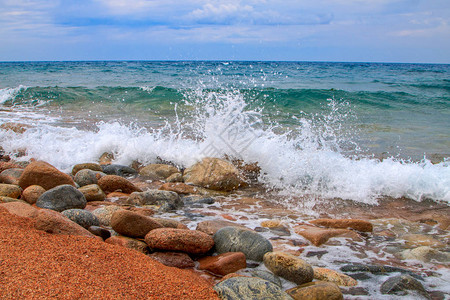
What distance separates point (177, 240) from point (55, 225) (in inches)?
33.9

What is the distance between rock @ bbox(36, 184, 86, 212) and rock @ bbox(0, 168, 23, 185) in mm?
1054

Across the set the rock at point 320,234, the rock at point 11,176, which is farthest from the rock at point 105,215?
the rock at point 320,234

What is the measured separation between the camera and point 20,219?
109 inches

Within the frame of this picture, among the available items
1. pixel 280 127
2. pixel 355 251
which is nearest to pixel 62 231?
pixel 355 251

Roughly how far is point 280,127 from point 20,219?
23.5 feet

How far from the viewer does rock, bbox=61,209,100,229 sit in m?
3.10

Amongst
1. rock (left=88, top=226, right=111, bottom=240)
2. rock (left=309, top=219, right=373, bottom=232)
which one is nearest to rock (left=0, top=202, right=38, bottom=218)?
rock (left=88, top=226, right=111, bottom=240)

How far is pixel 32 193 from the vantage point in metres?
3.90

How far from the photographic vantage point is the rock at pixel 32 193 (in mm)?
Result: 3867

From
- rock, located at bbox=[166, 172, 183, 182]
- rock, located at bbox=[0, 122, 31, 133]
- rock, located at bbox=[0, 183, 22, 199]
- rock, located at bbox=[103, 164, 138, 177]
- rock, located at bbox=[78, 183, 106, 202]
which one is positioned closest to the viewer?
rock, located at bbox=[0, 183, 22, 199]

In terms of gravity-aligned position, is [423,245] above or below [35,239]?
below

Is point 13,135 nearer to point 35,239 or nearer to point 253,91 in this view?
point 35,239

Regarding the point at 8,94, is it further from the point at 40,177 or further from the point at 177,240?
the point at 177,240

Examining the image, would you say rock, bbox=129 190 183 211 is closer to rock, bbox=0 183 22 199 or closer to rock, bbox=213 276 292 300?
rock, bbox=0 183 22 199
